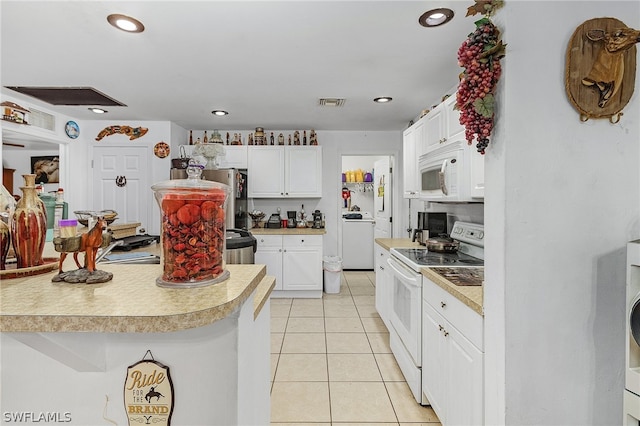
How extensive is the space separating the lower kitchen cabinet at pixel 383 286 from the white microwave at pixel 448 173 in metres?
0.76

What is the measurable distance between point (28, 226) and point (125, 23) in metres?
1.50

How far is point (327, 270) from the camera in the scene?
15.1 ft

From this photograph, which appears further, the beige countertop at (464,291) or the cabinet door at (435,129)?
the cabinet door at (435,129)

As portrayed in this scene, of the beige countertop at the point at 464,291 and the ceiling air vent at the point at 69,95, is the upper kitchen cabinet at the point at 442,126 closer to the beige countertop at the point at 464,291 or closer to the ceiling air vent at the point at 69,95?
the beige countertop at the point at 464,291

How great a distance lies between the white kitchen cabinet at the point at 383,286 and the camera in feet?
9.75

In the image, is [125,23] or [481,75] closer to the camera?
[481,75]

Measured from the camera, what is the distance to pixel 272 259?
4.44 metres

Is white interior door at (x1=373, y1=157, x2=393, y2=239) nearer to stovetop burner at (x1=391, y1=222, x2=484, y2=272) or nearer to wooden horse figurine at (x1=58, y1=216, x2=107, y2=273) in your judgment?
stovetop burner at (x1=391, y1=222, x2=484, y2=272)

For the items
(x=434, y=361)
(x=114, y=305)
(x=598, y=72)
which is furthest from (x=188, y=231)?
(x=434, y=361)

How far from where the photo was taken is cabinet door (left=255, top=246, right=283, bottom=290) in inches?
174

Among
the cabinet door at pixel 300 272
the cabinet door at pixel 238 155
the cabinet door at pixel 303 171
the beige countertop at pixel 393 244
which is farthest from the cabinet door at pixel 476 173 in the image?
the cabinet door at pixel 238 155

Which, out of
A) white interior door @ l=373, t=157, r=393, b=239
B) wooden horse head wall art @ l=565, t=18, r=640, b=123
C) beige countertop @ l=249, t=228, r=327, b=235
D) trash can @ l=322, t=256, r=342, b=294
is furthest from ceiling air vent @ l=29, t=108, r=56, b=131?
wooden horse head wall art @ l=565, t=18, r=640, b=123

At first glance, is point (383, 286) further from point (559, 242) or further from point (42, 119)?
point (42, 119)

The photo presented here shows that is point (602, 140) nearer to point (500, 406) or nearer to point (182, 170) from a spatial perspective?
point (500, 406)
